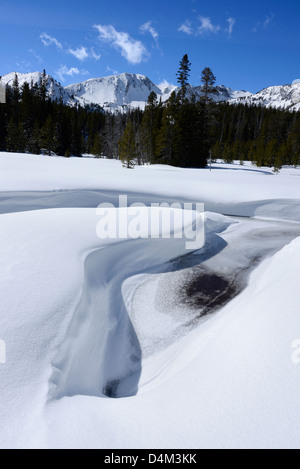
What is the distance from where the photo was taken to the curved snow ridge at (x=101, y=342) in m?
2.45

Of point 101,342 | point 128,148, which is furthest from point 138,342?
point 128,148

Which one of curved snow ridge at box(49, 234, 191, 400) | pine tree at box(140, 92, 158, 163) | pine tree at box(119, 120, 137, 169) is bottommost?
curved snow ridge at box(49, 234, 191, 400)

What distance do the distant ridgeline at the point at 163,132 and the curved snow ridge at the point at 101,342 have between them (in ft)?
30.3

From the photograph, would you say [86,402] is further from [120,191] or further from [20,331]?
[120,191]

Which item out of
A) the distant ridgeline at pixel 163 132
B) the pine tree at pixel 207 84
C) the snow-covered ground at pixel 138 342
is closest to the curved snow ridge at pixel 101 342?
the snow-covered ground at pixel 138 342

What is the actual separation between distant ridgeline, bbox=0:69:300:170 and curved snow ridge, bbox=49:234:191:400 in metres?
9.22

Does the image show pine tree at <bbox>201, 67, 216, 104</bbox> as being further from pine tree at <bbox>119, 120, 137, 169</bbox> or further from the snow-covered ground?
the snow-covered ground

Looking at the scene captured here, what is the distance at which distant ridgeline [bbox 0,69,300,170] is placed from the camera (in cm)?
2862

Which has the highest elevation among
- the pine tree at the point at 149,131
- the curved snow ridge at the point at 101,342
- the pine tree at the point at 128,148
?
the pine tree at the point at 149,131

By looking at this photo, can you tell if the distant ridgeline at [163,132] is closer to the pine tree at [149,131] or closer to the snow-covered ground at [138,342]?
the pine tree at [149,131]

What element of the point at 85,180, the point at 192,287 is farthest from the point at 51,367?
the point at 85,180

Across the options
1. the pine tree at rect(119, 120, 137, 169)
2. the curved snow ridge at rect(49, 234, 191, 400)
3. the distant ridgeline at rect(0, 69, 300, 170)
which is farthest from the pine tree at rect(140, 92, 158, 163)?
the curved snow ridge at rect(49, 234, 191, 400)

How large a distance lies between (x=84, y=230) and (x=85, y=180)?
5.92 metres
